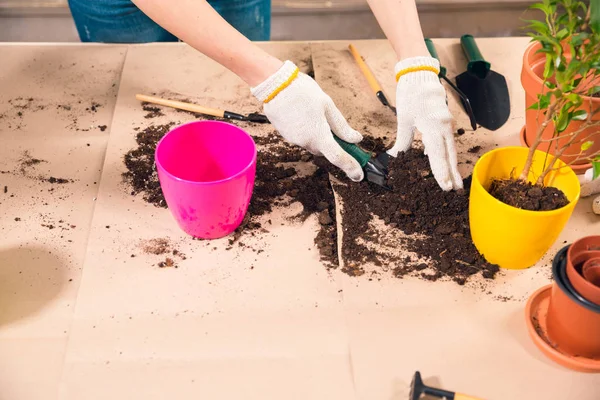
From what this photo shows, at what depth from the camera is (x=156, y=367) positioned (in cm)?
90

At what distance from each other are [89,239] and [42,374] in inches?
10.7

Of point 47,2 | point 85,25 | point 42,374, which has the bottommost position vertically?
point 47,2

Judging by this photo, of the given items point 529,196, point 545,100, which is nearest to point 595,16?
point 545,100

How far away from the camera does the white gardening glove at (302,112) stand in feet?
3.52

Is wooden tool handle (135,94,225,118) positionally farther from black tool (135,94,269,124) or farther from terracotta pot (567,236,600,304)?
terracotta pot (567,236,600,304)

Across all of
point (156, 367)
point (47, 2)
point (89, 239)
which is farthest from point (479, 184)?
point (47, 2)

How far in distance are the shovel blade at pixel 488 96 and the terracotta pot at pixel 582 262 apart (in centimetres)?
49

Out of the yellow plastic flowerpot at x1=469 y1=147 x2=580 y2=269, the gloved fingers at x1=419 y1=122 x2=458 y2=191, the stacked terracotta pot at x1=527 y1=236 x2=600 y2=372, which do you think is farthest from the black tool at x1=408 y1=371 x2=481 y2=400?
the gloved fingers at x1=419 y1=122 x2=458 y2=191

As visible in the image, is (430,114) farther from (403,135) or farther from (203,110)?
(203,110)

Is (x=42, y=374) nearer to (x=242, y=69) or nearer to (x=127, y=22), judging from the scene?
(x=242, y=69)

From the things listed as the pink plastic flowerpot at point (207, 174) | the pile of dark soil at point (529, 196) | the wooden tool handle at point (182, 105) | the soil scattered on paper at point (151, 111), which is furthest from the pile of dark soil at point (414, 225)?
the soil scattered on paper at point (151, 111)

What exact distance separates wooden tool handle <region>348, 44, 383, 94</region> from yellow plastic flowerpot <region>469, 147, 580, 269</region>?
0.44 meters

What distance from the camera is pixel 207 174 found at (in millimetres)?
1143

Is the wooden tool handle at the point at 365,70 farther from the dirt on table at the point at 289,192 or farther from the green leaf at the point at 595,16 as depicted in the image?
the green leaf at the point at 595,16
